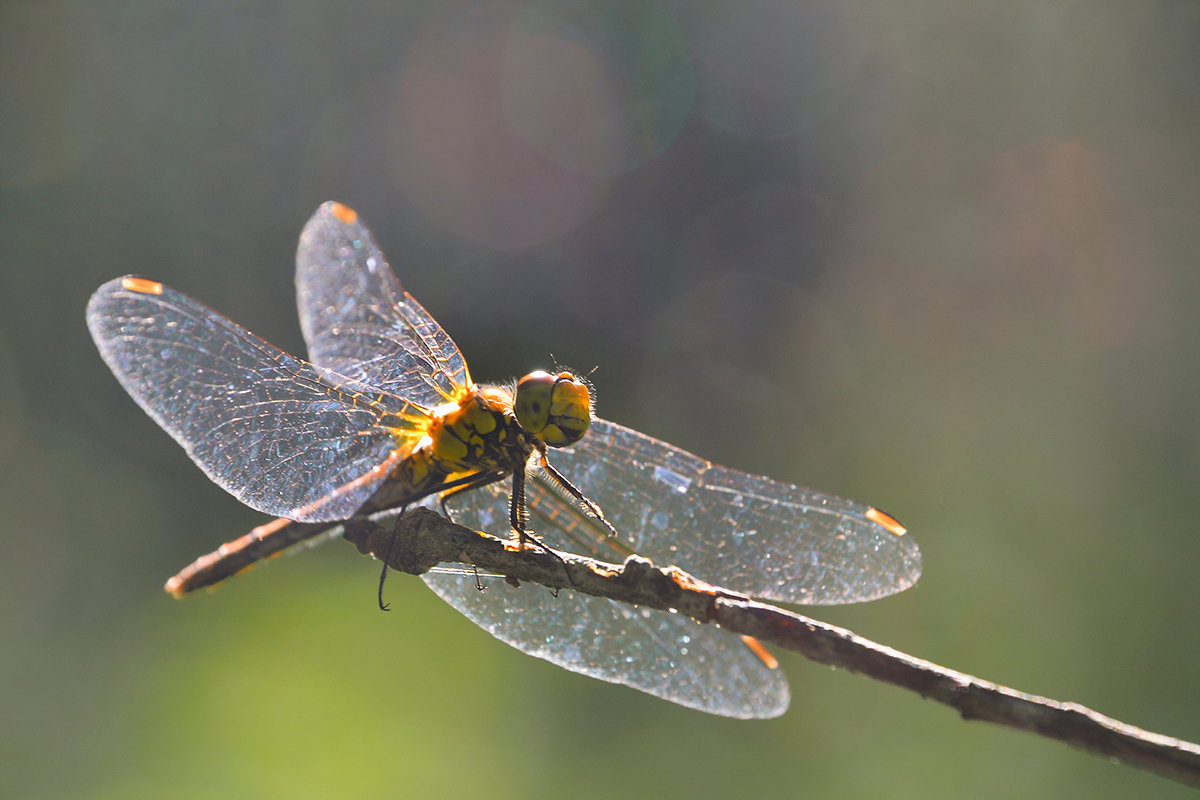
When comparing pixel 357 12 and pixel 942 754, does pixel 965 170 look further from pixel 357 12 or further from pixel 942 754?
pixel 357 12

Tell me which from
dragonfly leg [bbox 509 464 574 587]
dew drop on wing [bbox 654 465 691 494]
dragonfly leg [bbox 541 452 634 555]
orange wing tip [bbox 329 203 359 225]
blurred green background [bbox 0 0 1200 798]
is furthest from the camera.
Answer: blurred green background [bbox 0 0 1200 798]

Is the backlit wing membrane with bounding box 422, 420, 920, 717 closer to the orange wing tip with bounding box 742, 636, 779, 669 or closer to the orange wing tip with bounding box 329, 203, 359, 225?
the orange wing tip with bounding box 742, 636, 779, 669

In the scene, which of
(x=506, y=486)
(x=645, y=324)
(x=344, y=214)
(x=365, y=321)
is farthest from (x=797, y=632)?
(x=645, y=324)

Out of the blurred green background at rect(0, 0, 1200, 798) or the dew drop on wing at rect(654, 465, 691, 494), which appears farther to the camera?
the blurred green background at rect(0, 0, 1200, 798)

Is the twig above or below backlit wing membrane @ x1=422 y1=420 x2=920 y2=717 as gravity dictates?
above

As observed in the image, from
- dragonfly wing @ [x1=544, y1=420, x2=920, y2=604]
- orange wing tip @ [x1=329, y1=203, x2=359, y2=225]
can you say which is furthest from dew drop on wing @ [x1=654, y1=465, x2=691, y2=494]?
orange wing tip @ [x1=329, y1=203, x2=359, y2=225]

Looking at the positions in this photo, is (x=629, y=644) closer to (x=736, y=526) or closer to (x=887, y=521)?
(x=736, y=526)

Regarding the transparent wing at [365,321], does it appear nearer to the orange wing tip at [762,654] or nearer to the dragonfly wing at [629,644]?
the dragonfly wing at [629,644]
